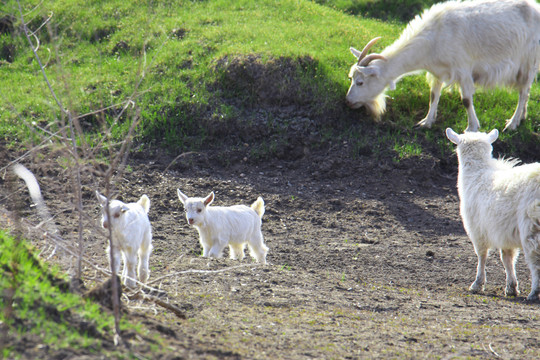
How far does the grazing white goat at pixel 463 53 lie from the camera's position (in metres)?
10.7

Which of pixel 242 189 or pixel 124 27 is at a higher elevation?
pixel 124 27

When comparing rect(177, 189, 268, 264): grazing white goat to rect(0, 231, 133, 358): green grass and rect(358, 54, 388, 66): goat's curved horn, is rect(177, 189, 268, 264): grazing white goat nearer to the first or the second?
rect(0, 231, 133, 358): green grass

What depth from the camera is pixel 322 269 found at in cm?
748

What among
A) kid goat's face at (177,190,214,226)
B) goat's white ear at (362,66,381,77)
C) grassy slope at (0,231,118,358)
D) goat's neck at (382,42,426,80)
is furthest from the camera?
goat's white ear at (362,66,381,77)

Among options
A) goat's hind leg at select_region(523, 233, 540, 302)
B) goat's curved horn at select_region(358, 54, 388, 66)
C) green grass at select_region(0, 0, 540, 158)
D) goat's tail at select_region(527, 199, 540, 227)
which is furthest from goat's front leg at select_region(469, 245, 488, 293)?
goat's curved horn at select_region(358, 54, 388, 66)

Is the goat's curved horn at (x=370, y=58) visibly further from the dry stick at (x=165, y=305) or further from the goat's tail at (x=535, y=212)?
the dry stick at (x=165, y=305)

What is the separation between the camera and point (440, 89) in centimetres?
1128

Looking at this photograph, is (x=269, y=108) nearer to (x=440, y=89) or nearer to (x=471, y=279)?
(x=440, y=89)

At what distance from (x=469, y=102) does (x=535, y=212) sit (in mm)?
5165

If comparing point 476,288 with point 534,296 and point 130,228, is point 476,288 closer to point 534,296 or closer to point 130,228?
point 534,296

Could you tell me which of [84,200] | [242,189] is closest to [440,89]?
[242,189]

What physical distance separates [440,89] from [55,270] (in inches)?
A: 336

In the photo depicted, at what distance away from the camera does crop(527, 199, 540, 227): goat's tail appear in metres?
6.00

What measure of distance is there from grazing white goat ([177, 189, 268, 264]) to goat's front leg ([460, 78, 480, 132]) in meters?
4.86
